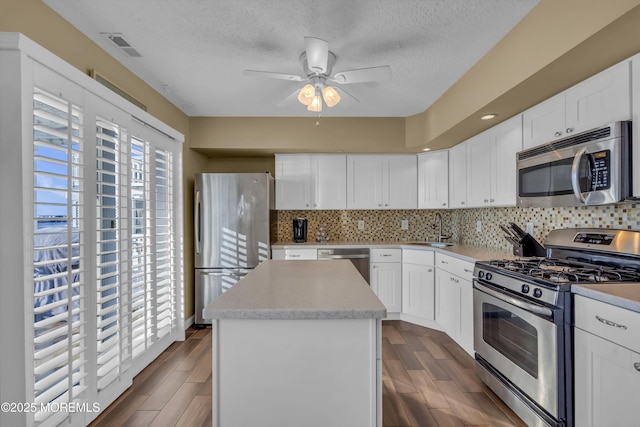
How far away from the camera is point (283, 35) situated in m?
2.07

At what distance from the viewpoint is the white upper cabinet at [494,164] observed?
266 cm

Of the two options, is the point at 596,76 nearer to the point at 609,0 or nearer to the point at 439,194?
the point at 609,0

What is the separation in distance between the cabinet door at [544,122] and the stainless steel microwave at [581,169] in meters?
0.08

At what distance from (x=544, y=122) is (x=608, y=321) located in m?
1.49

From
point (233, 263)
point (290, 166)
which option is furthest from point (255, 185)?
point (233, 263)

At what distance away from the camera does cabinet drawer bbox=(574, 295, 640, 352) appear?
1295mm

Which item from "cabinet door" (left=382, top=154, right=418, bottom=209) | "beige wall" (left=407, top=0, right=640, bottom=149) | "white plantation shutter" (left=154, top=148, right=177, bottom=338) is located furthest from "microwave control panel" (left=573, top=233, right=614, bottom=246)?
"white plantation shutter" (left=154, top=148, right=177, bottom=338)

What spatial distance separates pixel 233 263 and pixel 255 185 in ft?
3.06

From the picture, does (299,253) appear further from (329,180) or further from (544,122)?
(544,122)

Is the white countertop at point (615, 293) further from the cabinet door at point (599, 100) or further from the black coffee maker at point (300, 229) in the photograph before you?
the black coffee maker at point (300, 229)

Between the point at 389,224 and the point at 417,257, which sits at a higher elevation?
the point at 389,224

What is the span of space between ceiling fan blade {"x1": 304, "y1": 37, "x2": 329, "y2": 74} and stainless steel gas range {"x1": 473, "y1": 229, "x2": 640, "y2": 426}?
5.98 feet

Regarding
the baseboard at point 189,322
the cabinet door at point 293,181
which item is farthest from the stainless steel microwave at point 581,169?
the baseboard at point 189,322

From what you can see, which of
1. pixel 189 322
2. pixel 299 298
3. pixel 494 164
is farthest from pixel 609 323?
pixel 189 322
